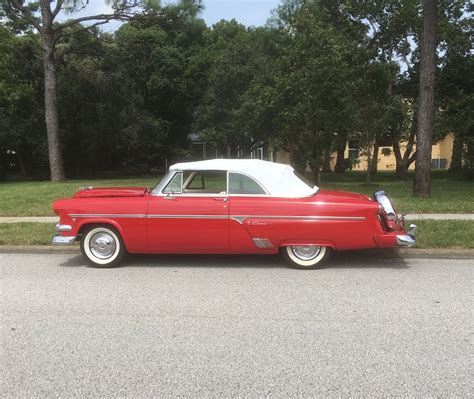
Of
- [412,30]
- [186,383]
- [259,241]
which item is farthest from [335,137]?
[186,383]

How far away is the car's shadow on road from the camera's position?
24.3 feet

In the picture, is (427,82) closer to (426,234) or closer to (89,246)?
(426,234)

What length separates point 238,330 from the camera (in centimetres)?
472

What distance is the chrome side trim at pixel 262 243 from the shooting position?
6.96 metres

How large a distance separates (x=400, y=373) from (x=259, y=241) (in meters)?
3.39

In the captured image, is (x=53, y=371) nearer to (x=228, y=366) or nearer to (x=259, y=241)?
(x=228, y=366)

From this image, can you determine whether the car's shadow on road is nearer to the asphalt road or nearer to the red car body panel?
the asphalt road

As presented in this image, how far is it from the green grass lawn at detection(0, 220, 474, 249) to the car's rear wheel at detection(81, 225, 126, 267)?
6.06 feet

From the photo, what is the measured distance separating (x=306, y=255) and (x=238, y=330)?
8.56 ft

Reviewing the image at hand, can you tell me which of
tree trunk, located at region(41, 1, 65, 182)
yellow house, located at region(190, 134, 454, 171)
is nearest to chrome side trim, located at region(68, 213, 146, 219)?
yellow house, located at region(190, 134, 454, 171)

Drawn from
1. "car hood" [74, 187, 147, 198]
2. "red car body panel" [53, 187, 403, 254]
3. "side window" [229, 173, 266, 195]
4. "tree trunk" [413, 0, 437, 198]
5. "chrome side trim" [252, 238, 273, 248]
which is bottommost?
"chrome side trim" [252, 238, 273, 248]

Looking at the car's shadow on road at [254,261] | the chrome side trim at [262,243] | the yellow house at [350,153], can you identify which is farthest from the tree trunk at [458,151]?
the chrome side trim at [262,243]

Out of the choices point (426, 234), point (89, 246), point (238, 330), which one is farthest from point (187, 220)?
point (426, 234)

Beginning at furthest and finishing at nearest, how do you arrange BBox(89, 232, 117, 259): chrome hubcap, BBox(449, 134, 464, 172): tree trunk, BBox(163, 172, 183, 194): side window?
BBox(449, 134, 464, 172): tree trunk < BBox(89, 232, 117, 259): chrome hubcap < BBox(163, 172, 183, 194): side window
